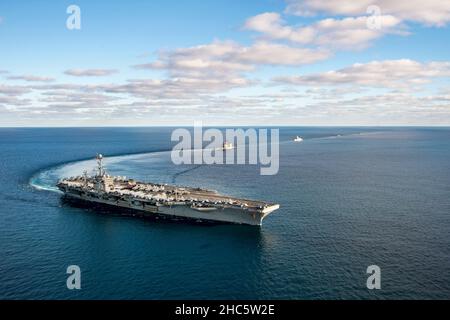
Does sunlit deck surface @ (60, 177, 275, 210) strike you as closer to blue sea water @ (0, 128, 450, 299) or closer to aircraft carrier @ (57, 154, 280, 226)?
aircraft carrier @ (57, 154, 280, 226)

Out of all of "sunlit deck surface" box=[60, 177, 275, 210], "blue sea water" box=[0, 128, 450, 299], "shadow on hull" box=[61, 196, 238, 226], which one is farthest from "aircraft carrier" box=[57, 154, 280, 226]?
"blue sea water" box=[0, 128, 450, 299]

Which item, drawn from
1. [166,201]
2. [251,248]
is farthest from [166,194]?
[251,248]

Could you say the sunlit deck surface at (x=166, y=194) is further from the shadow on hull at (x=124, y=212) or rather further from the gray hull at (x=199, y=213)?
the shadow on hull at (x=124, y=212)

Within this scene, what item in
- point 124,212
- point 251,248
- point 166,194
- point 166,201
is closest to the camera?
point 251,248

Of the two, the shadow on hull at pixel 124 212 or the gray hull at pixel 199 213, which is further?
the shadow on hull at pixel 124 212

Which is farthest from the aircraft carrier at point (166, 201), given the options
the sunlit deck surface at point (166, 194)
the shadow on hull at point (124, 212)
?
the shadow on hull at point (124, 212)

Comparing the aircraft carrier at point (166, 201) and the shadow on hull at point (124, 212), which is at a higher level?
the aircraft carrier at point (166, 201)

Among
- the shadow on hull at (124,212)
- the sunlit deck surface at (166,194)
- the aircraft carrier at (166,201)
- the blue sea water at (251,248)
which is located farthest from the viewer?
the sunlit deck surface at (166,194)

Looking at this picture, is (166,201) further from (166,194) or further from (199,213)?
(199,213)
